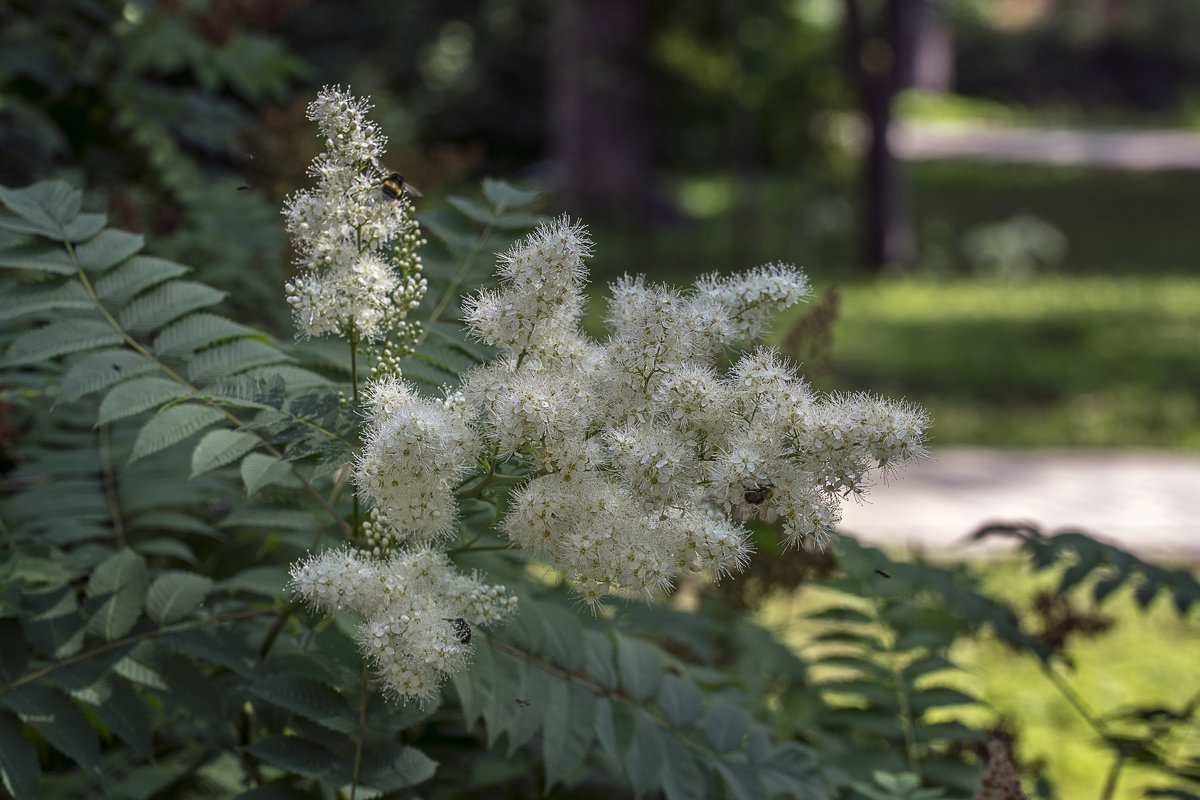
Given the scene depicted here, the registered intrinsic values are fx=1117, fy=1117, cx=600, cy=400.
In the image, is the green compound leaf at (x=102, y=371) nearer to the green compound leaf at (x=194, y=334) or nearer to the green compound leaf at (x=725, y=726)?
the green compound leaf at (x=194, y=334)

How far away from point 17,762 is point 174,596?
35 centimetres

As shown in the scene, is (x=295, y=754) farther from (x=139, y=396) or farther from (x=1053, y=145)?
(x=1053, y=145)

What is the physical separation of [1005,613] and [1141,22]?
37985mm

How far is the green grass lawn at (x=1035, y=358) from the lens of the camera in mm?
9742

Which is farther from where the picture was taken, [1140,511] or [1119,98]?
[1119,98]

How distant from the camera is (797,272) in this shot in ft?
5.44

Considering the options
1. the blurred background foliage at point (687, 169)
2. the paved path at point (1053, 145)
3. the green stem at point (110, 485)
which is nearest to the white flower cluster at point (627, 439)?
the green stem at point (110, 485)

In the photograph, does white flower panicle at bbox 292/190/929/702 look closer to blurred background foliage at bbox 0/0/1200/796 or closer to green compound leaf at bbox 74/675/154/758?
green compound leaf at bbox 74/675/154/758

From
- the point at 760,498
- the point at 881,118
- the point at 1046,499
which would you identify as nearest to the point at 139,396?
the point at 760,498

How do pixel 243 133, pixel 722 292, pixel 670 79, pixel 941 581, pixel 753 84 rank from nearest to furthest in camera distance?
pixel 722 292
pixel 941 581
pixel 243 133
pixel 753 84
pixel 670 79

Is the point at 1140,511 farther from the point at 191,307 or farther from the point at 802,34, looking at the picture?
the point at 802,34

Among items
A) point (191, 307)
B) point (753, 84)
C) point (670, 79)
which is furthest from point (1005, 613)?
point (670, 79)

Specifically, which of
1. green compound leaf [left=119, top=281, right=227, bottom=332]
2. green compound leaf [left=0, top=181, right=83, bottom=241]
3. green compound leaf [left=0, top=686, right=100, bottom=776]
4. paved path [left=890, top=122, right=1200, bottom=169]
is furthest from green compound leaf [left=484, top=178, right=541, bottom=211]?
paved path [left=890, top=122, right=1200, bottom=169]

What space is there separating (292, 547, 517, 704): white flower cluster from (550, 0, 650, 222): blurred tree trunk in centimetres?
1512
